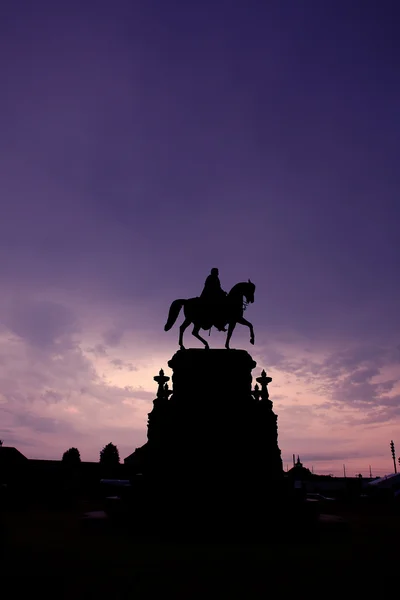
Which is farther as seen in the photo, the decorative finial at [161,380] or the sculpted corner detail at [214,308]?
the decorative finial at [161,380]

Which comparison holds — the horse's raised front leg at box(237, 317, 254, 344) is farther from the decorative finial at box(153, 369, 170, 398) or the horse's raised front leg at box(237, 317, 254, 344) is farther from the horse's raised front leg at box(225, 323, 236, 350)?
the decorative finial at box(153, 369, 170, 398)

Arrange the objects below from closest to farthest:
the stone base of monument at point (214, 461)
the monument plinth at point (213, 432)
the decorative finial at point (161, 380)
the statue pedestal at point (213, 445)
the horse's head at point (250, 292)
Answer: the stone base of monument at point (214, 461) → the statue pedestal at point (213, 445) → the monument plinth at point (213, 432) → the horse's head at point (250, 292) → the decorative finial at point (161, 380)

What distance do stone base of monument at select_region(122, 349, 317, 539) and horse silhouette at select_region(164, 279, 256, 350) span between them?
108 centimetres

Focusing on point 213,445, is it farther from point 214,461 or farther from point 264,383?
point 264,383

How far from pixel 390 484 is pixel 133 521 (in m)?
44.4

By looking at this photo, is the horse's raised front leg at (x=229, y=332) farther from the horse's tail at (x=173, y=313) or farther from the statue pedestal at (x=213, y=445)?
the horse's tail at (x=173, y=313)

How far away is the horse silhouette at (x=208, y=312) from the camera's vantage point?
587 inches

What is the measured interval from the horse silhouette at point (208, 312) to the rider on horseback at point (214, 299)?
8 cm

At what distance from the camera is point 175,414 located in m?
13.6

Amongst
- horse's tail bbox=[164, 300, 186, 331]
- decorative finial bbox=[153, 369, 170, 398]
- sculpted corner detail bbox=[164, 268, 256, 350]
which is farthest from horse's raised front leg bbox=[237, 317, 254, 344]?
decorative finial bbox=[153, 369, 170, 398]

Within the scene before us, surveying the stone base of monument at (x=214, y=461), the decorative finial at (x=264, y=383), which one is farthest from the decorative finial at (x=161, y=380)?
the decorative finial at (x=264, y=383)

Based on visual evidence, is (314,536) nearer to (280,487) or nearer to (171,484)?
(280,487)

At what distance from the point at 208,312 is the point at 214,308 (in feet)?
0.83

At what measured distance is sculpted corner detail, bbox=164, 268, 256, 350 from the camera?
48.9 ft
